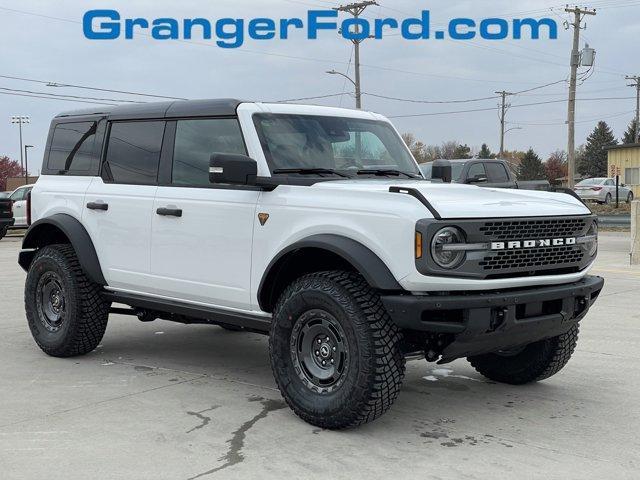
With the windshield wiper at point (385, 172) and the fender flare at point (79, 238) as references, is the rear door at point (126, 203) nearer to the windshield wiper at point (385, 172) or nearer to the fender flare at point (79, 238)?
the fender flare at point (79, 238)

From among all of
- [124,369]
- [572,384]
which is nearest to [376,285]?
[572,384]

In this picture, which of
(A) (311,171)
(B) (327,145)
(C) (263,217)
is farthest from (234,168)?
(B) (327,145)

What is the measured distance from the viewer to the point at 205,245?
5.68 m

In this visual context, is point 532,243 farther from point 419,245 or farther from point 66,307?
point 66,307

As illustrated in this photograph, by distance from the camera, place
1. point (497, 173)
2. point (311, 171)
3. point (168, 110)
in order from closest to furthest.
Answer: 1. point (311, 171)
2. point (168, 110)
3. point (497, 173)

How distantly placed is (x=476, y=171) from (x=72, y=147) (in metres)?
12.9

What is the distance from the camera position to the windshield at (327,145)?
5.60m

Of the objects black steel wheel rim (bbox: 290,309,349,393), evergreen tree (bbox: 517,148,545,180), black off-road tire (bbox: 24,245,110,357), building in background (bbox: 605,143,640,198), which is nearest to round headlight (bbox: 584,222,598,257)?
black steel wheel rim (bbox: 290,309,349,393)

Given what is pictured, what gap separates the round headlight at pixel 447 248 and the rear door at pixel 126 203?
251cm

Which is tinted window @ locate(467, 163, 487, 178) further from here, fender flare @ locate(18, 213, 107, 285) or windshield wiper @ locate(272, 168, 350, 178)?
windshield wiper @ locate(272, 168, 350, 178)

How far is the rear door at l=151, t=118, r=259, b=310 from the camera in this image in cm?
547

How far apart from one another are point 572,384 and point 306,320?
2.36 meters

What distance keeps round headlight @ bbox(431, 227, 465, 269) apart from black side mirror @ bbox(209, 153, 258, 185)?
133 centimetres

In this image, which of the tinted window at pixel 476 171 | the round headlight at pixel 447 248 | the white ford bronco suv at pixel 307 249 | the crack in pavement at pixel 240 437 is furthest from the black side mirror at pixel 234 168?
the tinted window at pixel 476 171
